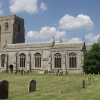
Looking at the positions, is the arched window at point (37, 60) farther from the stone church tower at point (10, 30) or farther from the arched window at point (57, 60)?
the stone church tower at point (10, 30)

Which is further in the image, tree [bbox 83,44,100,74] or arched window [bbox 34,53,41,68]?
arched window [bbox 34,53,41,68]

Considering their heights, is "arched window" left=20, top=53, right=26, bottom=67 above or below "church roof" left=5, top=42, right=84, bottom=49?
below

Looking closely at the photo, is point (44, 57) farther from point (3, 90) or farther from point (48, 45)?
point (3, 90)

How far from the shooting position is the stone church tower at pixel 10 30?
69000 mm

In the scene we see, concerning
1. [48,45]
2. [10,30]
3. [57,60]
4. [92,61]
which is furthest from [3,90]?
[10,30]

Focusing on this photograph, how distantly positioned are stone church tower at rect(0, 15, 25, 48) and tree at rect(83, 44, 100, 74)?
86.8 ft

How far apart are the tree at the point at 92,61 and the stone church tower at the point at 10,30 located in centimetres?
2647

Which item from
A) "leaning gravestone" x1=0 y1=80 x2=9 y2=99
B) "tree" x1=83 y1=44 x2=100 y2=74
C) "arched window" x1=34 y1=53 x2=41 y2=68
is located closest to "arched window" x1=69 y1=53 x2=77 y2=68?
"tree" x1=83 y1=44 x2=100 y2=74

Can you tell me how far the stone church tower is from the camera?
6900 cm

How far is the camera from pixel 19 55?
195 feet

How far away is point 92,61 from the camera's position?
4784 centimetres

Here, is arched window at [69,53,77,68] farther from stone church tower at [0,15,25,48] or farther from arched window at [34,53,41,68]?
stone church tower at [0,15,25,48]

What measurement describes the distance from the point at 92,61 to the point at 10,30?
2975 cm

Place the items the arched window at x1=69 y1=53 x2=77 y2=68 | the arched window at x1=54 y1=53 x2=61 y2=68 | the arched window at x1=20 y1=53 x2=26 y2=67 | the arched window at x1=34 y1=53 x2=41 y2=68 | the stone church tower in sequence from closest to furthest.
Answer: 1. the arched window at x1=69 y1=53 x2=77 y2=68
2. the arched window at x1=54 y1=53 x2=61 y2=68
3. the arched window at x1=34 y1=53 x2=41 y2=68
4. the arched window at x1=20 y1=53 x2=26 y2=67
5. the stone church tower
